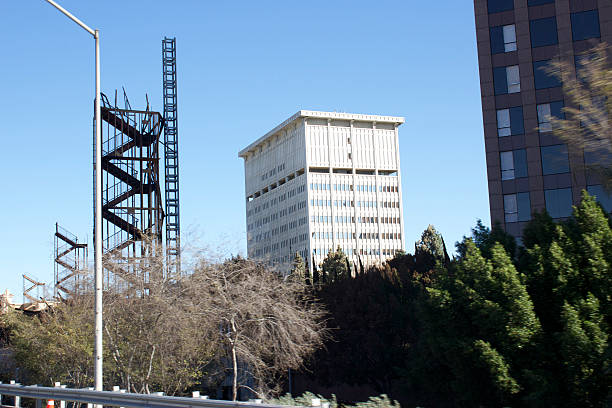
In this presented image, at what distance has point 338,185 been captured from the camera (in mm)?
167250

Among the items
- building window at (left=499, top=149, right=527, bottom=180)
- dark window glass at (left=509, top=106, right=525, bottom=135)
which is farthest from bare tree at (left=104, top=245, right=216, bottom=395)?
dark window glass at (left=509, top=106, right=525, bottom=135)

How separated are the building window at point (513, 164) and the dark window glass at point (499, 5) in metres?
10.0

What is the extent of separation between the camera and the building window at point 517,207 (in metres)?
48.9

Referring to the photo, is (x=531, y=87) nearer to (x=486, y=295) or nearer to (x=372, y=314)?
(x=372, y=314)

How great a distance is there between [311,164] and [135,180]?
122175 millimetres

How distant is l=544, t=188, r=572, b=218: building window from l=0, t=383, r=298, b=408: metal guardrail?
125ft

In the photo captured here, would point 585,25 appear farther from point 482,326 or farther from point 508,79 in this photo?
point 482,326

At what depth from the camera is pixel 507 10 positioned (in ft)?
165

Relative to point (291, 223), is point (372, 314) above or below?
below

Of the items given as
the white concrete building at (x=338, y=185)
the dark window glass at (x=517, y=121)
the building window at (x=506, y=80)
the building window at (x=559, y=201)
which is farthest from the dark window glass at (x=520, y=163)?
the white concrete building at (x=338, y=185)

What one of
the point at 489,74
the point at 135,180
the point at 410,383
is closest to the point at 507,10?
the point at 489,74

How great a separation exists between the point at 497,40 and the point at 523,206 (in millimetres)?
11766

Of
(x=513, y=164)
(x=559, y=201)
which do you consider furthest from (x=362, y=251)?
(x=559, y=201)

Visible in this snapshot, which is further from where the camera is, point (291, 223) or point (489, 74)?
point (291, 223)
